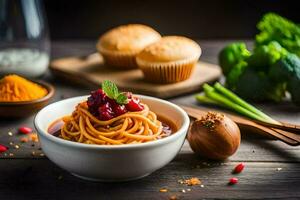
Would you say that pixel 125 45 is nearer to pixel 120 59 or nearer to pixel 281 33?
pixel 120 59

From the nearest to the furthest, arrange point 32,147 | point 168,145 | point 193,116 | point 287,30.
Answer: point 168,145 < point 32,147 < point 193,116 < point 287,30

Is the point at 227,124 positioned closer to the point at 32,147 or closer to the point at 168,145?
the point at 168,145

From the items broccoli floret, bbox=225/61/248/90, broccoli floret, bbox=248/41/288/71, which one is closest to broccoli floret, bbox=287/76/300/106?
broccoli floret, bbox=248/41/288/71

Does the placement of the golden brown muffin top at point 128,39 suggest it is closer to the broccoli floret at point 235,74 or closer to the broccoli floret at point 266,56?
the broccoli floret at point 235,74

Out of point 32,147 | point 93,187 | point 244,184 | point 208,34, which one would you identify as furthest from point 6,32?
point 208,34

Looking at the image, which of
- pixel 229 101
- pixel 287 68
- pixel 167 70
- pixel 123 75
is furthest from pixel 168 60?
pixel 287 68

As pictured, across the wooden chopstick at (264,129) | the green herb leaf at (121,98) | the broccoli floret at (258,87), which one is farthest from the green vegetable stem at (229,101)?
the green herb leaf at (121,98)

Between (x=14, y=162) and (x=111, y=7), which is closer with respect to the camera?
(x=14, y=162)
